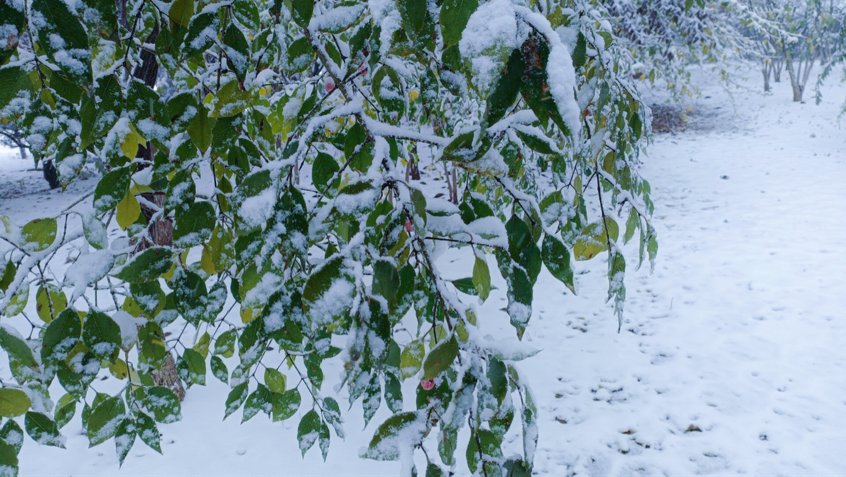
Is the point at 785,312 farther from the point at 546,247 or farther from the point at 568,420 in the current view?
the point at 546,247

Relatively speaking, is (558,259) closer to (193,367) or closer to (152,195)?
(193,367)

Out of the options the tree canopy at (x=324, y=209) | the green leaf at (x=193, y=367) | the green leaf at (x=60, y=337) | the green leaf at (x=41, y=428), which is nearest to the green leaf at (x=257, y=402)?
the tree canopy at (x=324, y=209)

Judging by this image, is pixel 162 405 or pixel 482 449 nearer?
pixel 482 449

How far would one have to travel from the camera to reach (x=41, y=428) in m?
0.94

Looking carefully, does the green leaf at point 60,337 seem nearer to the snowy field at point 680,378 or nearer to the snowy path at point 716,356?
the snowy field at point 680,378

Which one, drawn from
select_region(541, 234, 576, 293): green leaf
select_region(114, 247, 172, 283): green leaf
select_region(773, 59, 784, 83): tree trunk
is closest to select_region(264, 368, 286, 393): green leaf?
select_region(114, 247, 172, 283): green leaf

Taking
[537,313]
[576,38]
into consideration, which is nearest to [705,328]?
[537,313]

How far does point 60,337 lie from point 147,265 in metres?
0.15

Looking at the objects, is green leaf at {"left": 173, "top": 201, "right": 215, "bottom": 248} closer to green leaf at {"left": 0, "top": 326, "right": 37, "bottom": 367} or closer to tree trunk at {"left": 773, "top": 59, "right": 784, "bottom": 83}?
green leaf at {"left": 0, "top": 326, "right": 37, "bottom": 367}

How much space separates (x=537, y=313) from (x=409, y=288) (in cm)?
444

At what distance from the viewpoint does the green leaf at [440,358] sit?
0.61 meters

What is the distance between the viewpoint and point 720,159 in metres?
10.2

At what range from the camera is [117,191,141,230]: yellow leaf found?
869 mm

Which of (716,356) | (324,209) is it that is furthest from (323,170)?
(716,356)
